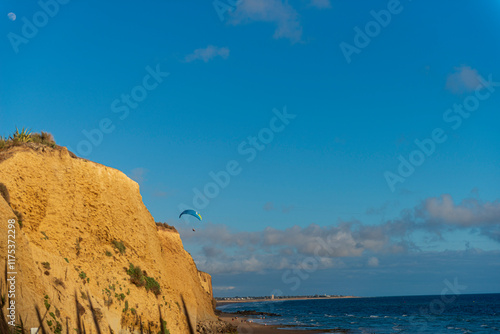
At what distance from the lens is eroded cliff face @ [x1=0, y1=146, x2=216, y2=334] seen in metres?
18.7

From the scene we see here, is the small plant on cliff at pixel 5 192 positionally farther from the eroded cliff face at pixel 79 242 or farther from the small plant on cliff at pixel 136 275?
the small plant on cliff at pixel 136 275

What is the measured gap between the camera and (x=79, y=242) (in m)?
24.9

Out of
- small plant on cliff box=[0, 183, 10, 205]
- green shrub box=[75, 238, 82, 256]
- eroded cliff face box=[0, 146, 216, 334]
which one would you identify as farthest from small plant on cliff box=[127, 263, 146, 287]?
small plant on cliff box=[0, 183, 10, 205]

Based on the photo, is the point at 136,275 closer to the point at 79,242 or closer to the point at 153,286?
the point at 153,286

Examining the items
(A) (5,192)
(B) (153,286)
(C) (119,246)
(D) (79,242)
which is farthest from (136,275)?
(A) (5,192)

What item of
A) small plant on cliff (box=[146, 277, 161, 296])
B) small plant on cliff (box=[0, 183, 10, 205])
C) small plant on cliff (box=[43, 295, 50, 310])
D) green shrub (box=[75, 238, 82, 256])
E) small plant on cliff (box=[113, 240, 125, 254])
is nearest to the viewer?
small plant on cliff (box=[43, 295, 50, 310])

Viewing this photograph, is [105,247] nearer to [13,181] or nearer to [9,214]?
[13,181]

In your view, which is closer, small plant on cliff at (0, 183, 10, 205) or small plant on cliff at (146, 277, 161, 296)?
small plant on cliff at (0, 183, 10, 205)

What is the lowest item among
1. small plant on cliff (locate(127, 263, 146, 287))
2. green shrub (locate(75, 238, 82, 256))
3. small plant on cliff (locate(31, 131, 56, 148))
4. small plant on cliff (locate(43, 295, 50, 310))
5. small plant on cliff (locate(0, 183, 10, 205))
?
small plant on cliff (locate(43, 295, 50, 310))

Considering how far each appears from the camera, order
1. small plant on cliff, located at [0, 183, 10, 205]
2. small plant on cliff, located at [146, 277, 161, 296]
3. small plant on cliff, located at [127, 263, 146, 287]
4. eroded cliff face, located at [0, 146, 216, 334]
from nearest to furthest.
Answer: eroded cliff face, located at [0, 146, 216, 334], small plant on cliff, located at [0, 183, 10, 205], small plant on cliff, located at [127, 263, 146, 287], small plant on cliff, located at [146, 277, 161, 296]

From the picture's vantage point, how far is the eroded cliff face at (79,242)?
1868cm

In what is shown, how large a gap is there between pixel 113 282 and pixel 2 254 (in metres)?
9.96

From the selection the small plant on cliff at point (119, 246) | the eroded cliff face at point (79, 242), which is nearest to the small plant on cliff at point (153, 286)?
the eroded cliff face at point (79, 242)

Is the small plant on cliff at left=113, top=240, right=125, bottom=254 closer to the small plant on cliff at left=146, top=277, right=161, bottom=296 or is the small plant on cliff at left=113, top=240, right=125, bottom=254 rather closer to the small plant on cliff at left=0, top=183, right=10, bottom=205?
the small plant on cliff at left=146, top=277, right=161, bottom=296
